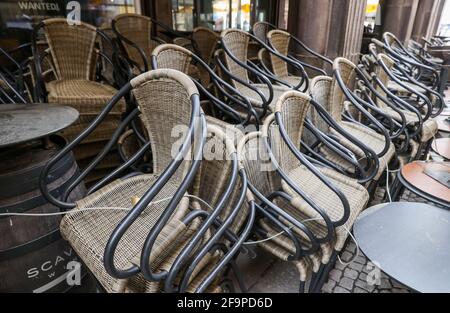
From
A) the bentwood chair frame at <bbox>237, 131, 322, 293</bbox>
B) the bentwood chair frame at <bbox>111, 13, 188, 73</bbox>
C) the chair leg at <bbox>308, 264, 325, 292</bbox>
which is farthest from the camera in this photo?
the bentwood chair frame at <bbox>111, 13, 188, 73</bbox>

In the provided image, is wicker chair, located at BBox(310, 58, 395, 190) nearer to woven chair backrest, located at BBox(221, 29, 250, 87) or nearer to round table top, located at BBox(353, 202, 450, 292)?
round table top, located at BBox(353, 202, 450, 292)

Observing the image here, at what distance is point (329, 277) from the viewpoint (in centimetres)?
182

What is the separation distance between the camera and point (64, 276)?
52.9 inches

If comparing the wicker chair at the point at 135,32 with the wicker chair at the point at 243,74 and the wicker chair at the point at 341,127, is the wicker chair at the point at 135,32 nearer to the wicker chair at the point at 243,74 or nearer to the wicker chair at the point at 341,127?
the wicker chair at the point at 243,74

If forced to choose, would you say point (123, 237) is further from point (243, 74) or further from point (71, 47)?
point (243, 74)

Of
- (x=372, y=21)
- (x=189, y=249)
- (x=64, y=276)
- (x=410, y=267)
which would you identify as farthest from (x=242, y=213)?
(x=372, y=21)

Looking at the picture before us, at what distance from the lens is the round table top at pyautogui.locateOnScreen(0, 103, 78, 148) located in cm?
121

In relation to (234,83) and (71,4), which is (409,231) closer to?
(234,83)

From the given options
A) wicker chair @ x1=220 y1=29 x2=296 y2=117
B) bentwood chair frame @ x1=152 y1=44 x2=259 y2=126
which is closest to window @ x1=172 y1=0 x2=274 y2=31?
wicker chair @ x1=220 y1=29 x2=296 y2=117

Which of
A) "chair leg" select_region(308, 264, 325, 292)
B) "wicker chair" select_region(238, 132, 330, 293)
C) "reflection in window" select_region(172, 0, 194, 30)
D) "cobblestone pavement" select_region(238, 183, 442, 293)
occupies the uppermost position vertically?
"reflection in window" select_region(172, 0, 194, 30)

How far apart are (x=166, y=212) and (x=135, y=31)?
95.3 inches

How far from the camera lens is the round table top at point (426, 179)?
1603 millimetres

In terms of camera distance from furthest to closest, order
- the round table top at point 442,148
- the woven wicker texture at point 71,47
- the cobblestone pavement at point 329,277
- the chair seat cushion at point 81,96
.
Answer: the woven wicker texture at point 71,47
the round table top at point 442,148
the chair seat cushion at point 81,96
the cobblestone pavement at point 329,277

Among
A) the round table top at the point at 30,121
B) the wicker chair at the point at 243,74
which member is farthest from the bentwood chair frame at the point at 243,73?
the round table top at the point at 30,121
